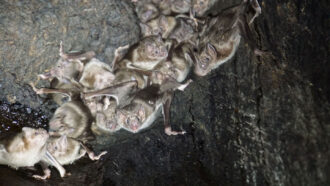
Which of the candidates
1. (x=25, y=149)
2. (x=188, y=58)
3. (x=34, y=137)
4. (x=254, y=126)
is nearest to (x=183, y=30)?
(x=188, y=58)

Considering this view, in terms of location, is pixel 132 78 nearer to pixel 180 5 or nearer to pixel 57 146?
pixel 57 146

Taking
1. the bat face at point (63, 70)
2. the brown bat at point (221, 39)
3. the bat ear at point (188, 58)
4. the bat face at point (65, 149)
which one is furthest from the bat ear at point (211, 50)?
the bat face at point (65, 149)

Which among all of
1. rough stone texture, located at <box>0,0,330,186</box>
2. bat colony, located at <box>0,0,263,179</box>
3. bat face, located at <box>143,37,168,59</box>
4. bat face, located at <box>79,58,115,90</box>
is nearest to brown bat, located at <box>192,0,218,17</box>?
bat colony, located at <box>0,0,263,179</box>

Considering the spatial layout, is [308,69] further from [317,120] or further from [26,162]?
[26,162]

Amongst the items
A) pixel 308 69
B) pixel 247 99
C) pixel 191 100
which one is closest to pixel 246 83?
pixel 247 99

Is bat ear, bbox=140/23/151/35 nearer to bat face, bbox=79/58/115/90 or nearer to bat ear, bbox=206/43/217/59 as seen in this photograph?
bat face, bbox=79/58/115/90

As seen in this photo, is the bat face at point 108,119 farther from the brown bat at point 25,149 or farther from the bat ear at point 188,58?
the bat ear at point 188,58

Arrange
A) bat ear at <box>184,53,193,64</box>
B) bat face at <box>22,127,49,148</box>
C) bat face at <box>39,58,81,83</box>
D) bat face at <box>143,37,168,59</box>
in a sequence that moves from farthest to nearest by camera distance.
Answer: bat ear at <box>184,53,193,64</box> → bat face at <box>143,37,168,59</box> → bat face at <box>39,58,81,83</box> → bat face at <box>22,127,49,148</box>

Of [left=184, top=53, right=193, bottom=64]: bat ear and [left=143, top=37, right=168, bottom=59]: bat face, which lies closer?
[left=143, top=37, right=168, bottom=59]: bat face
